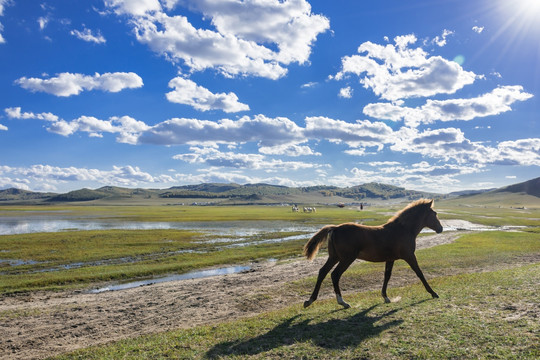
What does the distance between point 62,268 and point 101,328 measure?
55.6ft

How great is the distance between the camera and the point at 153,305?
1426 centimetres

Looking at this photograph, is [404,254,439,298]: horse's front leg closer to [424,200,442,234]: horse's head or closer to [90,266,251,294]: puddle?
[424,200,442,234]: horse's head

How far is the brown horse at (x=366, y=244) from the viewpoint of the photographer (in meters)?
10.9

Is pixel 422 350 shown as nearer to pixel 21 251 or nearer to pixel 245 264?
pixel 245 264

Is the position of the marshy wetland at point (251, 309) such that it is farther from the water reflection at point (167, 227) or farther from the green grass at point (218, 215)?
the green grass at point (218, 215)

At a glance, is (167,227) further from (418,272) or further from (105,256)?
(418,272)

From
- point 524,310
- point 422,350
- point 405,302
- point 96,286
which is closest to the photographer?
point 422,350

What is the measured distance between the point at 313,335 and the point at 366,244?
395 centimetres

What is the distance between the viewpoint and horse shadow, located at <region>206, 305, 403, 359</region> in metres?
7.63

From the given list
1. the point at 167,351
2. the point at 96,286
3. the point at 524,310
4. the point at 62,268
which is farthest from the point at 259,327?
the point at 62,268

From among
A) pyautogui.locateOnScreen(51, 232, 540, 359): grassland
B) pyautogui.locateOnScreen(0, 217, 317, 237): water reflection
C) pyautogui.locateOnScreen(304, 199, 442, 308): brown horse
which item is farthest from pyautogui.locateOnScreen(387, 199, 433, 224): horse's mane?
pyautogui.locateOnScreen(0, 217, 317, 237): water reflection

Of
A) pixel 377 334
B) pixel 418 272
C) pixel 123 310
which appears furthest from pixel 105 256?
pixel 377 334

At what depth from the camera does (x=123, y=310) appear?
539 inches

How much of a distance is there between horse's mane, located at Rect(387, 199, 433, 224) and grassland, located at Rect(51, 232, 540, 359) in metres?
2.76
